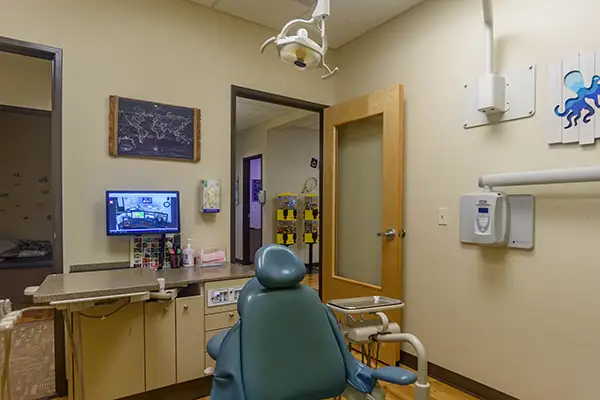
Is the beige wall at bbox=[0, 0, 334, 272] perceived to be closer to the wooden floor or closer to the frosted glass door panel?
the frosted glass door panel

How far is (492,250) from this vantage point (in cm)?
241

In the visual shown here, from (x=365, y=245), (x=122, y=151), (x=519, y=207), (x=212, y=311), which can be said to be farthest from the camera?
(x=365, y=245)

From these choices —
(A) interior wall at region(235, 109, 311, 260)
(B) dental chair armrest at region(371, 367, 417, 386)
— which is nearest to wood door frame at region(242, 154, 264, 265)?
(A) interior wall at region(235, 109, 311, 260)

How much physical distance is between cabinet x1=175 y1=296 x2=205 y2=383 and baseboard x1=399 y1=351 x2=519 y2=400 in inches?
62.1

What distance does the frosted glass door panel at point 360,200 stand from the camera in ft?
10.5

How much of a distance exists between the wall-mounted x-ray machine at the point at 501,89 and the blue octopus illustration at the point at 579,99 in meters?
0.19

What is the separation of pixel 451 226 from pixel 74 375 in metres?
2.50

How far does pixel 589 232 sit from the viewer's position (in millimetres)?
Answer: 1971

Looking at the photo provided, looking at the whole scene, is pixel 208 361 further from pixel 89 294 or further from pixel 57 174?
pixel 57 174

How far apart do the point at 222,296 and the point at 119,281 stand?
2.17ft

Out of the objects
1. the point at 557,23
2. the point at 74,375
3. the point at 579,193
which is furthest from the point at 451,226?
the point at 74,375

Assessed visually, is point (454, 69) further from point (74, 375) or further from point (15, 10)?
point (74, 375)

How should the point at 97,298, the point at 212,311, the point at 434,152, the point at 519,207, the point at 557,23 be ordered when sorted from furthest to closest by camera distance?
the point at 434,152 → the point at 212,311 → the point at 519,207 → the point at 557,23 → the point at 97,298

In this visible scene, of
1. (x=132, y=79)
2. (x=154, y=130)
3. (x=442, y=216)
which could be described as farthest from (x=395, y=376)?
(x=132, y=79)
